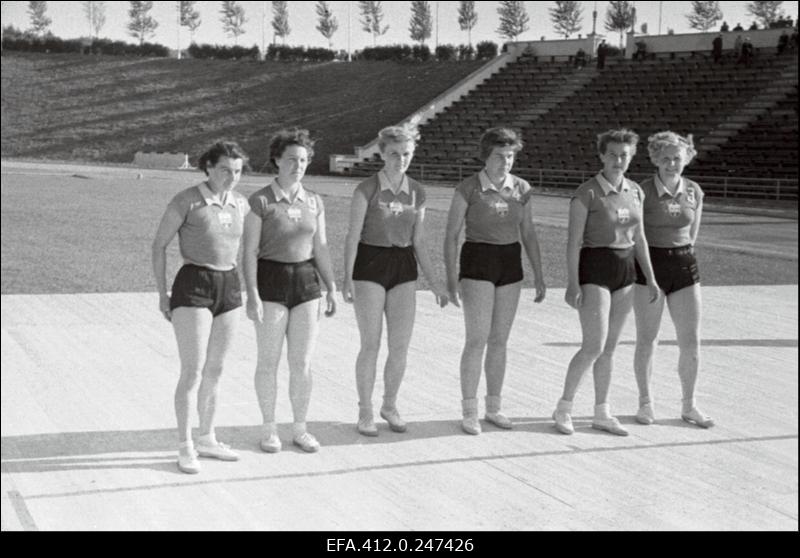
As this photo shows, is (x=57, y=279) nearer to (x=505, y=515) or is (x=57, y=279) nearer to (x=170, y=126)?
(x=505, y=515)

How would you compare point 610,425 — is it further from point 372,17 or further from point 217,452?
point 372,17

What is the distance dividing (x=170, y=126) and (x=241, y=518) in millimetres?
46537

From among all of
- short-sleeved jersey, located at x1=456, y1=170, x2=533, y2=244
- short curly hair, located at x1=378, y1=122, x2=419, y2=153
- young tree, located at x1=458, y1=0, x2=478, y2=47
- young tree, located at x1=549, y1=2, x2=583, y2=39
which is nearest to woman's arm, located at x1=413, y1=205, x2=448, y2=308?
short-sleeved jersey, located at x1=456, y1=170, x2=533, y2=244

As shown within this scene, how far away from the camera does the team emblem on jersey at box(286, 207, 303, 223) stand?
4.99 m

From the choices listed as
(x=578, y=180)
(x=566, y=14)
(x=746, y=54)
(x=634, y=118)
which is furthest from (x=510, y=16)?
(x=746, y=54)

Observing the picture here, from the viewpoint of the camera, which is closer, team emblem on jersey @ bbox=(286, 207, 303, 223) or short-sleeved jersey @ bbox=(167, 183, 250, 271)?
short-sleeved jersey @ bbox=(167, 183, 250, 271)

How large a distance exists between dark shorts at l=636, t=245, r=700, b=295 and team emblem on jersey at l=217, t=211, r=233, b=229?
2308 mm

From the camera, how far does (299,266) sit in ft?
16.6

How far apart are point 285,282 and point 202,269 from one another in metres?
0.43

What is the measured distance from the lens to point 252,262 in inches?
195

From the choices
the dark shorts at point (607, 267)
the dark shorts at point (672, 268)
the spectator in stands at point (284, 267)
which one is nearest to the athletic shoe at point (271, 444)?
the spectator in stands at point (284, 267)

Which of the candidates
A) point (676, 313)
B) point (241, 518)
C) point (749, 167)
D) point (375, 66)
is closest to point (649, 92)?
point (749, 167)

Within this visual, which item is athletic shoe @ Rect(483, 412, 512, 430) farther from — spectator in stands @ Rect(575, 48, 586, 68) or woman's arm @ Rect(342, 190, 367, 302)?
spectator in stands @ Rect(575, 48, 586, 68)

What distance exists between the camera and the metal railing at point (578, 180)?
2861 centimetres
